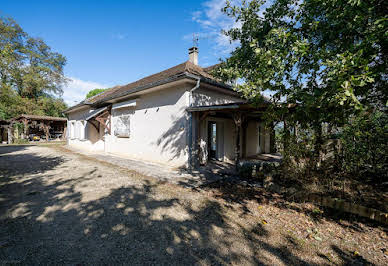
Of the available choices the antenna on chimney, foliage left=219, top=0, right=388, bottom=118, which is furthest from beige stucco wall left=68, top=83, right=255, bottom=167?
the antenna on chimney

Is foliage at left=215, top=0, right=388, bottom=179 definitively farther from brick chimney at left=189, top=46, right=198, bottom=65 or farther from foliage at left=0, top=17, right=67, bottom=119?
foliage at left=0, top=17, right=67, bottom=119

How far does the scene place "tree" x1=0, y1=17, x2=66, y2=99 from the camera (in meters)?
24.9

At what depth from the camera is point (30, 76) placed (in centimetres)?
2675

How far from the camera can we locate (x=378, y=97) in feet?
11.0

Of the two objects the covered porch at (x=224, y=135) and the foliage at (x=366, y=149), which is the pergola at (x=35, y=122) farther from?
the foliage at (x=366, y=149)

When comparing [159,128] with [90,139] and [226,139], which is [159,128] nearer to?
[226,139]

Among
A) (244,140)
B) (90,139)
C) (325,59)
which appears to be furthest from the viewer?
(90,139)

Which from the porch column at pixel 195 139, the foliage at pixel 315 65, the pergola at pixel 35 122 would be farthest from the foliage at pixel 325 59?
the pergola at pixel 35 122

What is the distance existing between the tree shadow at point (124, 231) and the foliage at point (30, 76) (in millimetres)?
28312

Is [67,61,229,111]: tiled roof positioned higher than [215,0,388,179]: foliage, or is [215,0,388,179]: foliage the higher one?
[67,61,229,111]: tiled roof

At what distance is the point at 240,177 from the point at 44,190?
604cm

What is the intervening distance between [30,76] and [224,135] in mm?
33486

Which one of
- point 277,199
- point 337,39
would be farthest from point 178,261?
point 337,39

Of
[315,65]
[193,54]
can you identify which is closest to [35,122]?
[193,54]
